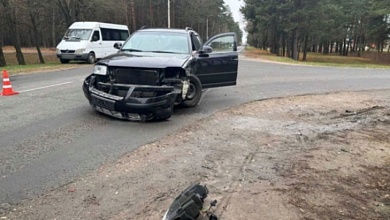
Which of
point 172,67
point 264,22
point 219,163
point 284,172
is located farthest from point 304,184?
point 264,22

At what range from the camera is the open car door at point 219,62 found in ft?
28.6

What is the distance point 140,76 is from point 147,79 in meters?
0.15

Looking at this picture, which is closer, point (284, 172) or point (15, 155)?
point (284, 172)

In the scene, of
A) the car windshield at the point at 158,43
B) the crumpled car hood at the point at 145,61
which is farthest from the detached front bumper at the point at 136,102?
the car windshield at the point at 158,43

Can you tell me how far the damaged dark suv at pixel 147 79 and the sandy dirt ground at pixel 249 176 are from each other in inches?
32.3

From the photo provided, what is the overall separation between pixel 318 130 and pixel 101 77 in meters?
4.49

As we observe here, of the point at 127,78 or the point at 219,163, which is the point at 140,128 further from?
the point at 219,163

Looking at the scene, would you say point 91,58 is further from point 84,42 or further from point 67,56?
point 67,56

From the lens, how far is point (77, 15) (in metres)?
29.6

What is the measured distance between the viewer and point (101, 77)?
6.89 m

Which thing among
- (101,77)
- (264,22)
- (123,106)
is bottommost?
(123,106)

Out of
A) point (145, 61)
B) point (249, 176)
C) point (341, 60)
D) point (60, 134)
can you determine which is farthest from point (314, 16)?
point (249, 176)

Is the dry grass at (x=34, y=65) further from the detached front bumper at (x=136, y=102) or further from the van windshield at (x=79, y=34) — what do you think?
the detached front bumper at (x=136, y=102)

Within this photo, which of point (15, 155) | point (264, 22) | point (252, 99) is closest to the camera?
point (15, 155)
